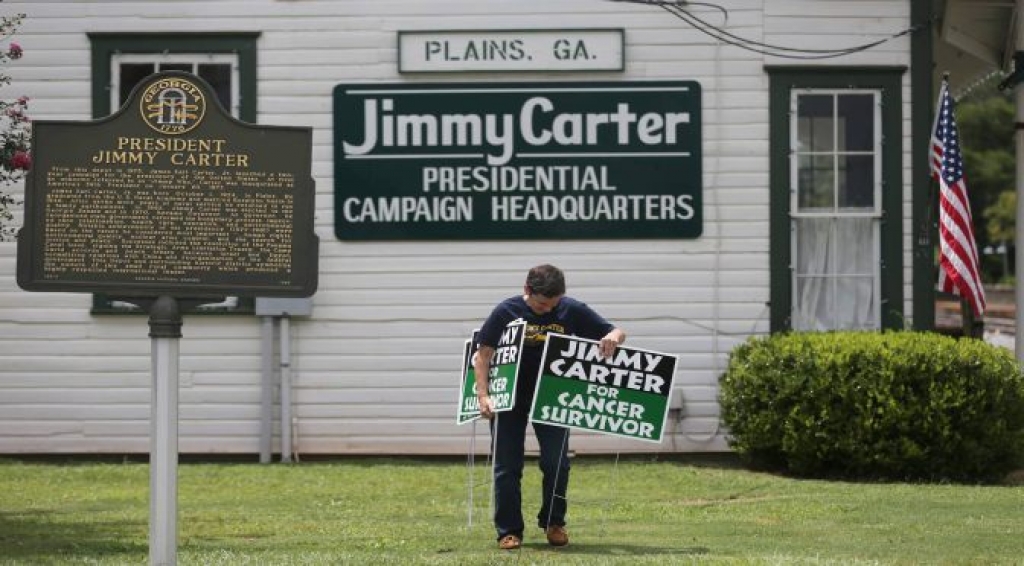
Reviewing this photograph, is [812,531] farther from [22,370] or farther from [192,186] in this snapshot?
[22,370]

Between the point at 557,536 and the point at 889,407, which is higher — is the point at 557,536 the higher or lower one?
the lower one

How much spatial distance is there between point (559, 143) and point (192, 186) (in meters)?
7.28

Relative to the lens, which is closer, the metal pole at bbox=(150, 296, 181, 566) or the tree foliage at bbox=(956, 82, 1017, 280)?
the metal pole at bbox=(150, 296, 181, 566)

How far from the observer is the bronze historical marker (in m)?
8.69

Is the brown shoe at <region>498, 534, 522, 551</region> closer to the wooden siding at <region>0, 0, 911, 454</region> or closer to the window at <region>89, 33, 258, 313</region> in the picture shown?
the wooden siding at <region>0, 0, 911, 454</region>

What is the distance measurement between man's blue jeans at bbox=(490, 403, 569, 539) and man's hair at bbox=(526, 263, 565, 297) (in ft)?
2.52

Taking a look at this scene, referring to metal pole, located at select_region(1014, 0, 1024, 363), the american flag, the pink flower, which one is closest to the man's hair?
the pink flower

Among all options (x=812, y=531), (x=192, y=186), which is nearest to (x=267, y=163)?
(x=192, y=186)

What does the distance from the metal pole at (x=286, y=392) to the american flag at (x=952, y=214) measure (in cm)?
598

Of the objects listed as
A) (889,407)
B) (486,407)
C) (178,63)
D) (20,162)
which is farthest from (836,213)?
(20,162)

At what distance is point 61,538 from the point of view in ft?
36.1

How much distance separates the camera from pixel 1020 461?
584 inches

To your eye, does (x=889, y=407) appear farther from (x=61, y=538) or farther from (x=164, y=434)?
(x=164, y=434)

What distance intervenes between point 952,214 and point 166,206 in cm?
850
